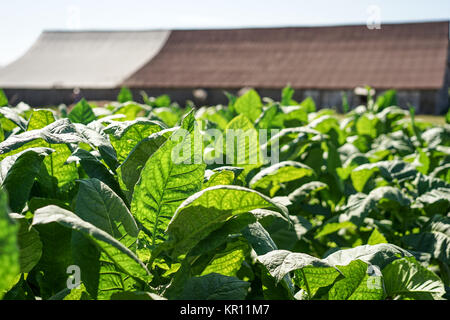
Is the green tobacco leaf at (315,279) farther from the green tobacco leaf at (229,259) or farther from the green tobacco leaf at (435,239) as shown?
the green tobacco leaf at (435,239)

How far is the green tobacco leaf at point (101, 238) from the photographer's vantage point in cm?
79

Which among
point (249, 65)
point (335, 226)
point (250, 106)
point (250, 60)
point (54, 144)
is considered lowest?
point (249, 65)

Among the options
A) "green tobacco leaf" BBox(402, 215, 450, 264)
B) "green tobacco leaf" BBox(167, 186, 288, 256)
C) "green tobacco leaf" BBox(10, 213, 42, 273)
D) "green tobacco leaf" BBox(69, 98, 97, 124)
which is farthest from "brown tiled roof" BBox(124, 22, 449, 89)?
"green tobacco leaf" BBox(10, 213, 42, 273)

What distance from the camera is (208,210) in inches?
37.1

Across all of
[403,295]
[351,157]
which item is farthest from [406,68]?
[403,295]

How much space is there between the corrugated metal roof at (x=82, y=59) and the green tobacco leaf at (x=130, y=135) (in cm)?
2623

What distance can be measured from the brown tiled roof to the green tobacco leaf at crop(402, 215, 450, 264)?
21.3 metres

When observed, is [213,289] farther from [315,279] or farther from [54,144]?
[54,144]

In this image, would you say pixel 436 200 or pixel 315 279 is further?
pixel 436 200

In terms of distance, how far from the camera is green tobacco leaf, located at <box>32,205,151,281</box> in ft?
2.58

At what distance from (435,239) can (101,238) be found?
1.72 meters

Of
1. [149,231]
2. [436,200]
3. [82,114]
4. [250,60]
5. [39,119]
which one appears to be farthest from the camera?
[250,60]

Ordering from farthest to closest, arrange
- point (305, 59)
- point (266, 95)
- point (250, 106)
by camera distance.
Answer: point (305, 59) → point (266, 95) → point (250, 106)

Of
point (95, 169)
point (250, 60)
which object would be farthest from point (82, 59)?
point (95, 169)
